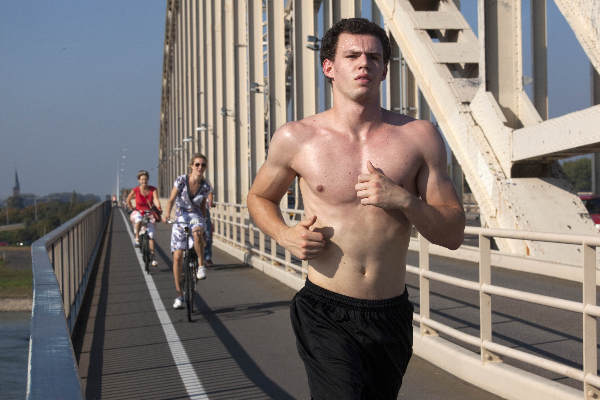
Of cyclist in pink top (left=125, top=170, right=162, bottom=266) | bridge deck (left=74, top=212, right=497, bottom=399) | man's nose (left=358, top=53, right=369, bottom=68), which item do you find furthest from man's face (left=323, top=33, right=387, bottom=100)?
cyclist in pink top (left=125, top=170, right=162, bottom=266)

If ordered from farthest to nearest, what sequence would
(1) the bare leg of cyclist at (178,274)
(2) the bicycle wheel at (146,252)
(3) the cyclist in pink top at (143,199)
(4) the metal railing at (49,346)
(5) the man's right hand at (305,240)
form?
(2) the bicycle wheel at (146,252) → (3) the cyclist in pink top at (143,199) → (1) the bare leg of cyclist at (178,274) → (5) the man's right hand at (305,240) → (4) the metal railing at (49,346)

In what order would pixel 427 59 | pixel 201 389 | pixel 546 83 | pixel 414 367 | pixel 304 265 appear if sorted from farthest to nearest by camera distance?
pixel 546 83, pixel 427 59, pixel 304 265, pixel 414 367, pixel 201 389

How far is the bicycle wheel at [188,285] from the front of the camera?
1001 cm

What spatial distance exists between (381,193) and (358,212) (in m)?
0.23

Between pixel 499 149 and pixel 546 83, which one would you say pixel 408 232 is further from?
pixel 546 83

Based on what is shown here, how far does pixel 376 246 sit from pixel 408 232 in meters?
A: 0.13

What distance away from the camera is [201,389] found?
645 centimetres

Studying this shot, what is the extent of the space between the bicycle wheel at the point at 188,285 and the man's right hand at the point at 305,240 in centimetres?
707

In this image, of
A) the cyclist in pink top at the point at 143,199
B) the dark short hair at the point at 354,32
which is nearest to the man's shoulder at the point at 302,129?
the dark short hair at the point at 354,32

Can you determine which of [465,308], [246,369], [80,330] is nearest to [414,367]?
[246,369]

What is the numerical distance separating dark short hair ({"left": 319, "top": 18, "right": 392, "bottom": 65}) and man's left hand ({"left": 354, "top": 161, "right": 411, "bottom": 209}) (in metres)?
0.51

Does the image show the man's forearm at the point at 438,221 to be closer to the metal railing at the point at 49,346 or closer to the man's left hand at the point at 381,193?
the man's left hand at the point at 381,193

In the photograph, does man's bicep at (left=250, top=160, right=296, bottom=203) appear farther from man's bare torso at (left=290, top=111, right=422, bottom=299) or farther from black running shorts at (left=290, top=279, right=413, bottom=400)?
black running shorts at (left=290, top=279, right=413, bottom=400)

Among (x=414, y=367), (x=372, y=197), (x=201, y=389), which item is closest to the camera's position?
(x=372, y=197)
